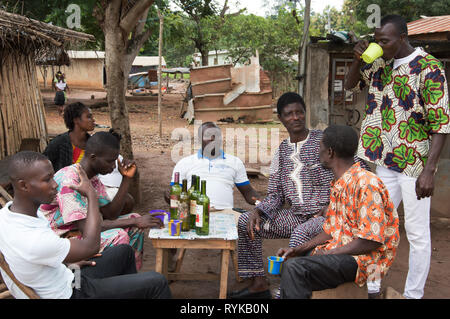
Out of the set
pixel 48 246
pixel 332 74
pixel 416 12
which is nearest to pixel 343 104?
pixel 332 74

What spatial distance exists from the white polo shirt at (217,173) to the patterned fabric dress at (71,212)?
0.79 metres

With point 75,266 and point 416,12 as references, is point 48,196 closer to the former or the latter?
point 75,266

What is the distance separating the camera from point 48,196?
2201 millimetres

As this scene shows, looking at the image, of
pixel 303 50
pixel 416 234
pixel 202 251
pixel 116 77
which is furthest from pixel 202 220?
pixel 116 77

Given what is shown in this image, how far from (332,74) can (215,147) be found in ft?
6.53

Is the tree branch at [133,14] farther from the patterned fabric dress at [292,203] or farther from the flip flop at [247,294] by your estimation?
the flip flop at [247,294]

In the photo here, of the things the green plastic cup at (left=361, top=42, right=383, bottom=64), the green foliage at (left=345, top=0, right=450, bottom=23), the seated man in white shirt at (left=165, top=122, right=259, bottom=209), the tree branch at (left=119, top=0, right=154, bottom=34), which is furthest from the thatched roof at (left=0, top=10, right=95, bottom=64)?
the green foliage at (left=345, top=0, right=450, bottom=23)

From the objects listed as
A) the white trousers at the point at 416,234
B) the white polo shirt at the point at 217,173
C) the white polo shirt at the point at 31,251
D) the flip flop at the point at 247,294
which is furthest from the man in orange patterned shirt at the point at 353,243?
the white polo shirt at the point at 217,173

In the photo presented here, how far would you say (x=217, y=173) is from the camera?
4125mm

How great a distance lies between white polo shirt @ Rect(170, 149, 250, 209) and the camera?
410 centimetres

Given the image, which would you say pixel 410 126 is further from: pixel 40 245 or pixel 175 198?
pixel 40 245

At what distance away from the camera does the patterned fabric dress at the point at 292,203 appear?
3.62m

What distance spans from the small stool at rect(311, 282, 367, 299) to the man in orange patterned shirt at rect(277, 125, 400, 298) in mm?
34

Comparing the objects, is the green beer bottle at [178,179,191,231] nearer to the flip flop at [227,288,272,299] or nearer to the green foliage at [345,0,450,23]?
the flip flop at [227,288,272,299]
